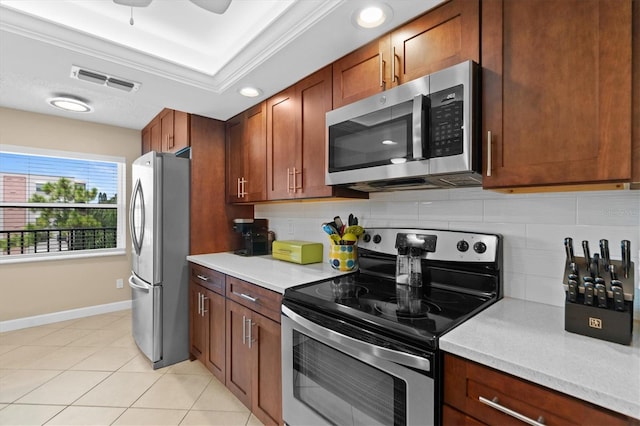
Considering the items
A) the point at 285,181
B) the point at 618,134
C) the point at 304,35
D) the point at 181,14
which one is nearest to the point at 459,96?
the point at 618,134

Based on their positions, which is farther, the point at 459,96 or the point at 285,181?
the point at 285,181

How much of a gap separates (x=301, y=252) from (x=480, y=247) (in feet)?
3.86

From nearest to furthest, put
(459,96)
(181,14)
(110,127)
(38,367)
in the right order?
(459,96), (181,14), (38,367), (110,127)

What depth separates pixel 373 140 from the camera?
4.87 ft

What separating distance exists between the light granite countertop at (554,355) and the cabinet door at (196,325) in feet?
6.63

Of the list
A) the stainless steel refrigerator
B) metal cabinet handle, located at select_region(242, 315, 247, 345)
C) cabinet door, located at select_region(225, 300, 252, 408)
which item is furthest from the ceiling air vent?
metal cabinet handle, located at select_region(242, 315, 247, 345)

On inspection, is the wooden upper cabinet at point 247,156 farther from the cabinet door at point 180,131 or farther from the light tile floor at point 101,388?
the light tile floor at point 101,388

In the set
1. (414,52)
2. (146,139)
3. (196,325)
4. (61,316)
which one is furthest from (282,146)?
(61,316)

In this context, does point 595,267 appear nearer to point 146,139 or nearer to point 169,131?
point 169,131

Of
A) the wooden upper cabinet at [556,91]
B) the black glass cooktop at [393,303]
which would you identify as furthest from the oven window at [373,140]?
the black glass cooktop at [393,303]

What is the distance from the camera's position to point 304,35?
1.49 m

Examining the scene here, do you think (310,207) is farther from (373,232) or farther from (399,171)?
(399,171)

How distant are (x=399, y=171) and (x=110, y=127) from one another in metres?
3.92

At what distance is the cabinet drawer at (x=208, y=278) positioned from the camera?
6.91ft
